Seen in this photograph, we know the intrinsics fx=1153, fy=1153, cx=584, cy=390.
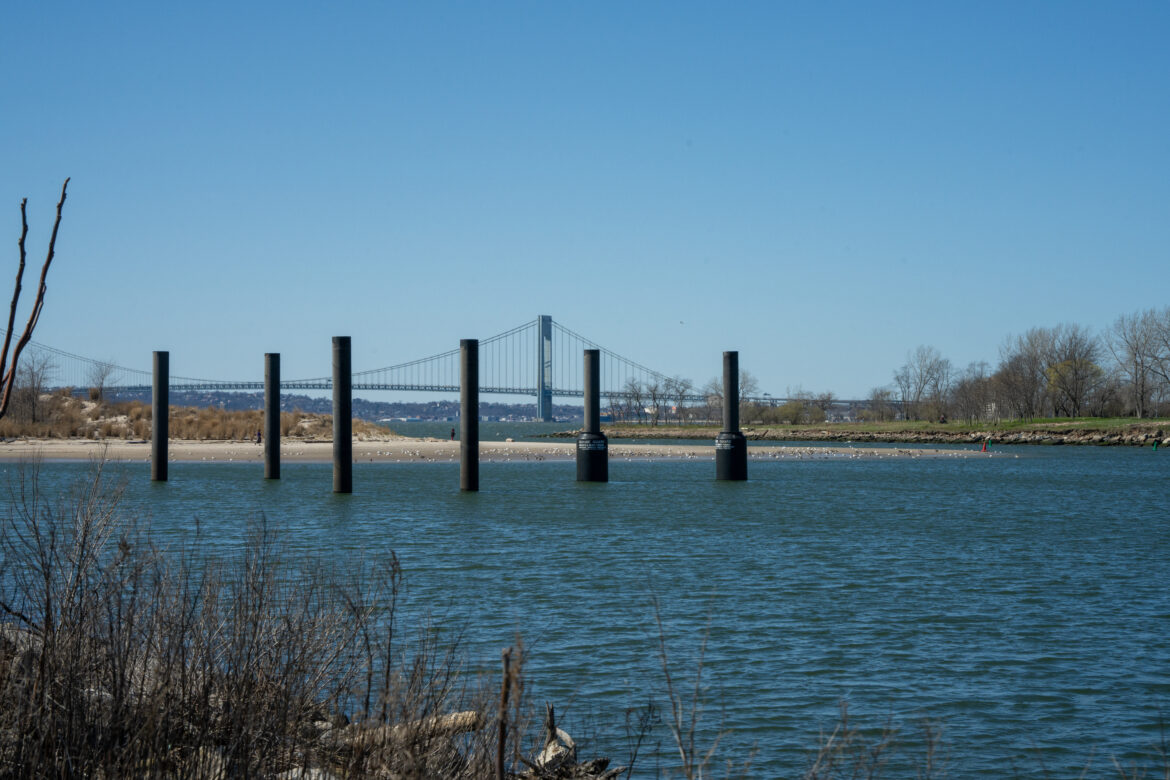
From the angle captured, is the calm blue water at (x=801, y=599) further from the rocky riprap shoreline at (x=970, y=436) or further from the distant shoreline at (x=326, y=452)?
A: the rocky riprap shoreline at (x=970, y=436)

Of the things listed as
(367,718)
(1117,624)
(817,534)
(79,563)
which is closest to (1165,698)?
(1117,624)

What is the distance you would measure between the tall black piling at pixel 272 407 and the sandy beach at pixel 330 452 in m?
9.40

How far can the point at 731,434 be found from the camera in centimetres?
3641

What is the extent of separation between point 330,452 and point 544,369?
4059 inches

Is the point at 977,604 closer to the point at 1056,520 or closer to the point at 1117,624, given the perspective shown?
the point at 1117,624

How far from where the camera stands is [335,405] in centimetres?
2886

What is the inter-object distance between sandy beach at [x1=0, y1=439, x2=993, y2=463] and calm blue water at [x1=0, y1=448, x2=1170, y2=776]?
1582 centimetres

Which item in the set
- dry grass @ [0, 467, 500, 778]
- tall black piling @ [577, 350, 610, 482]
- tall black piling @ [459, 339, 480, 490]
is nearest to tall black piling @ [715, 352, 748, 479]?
tall black piling @ [577, 350, 610, 482]

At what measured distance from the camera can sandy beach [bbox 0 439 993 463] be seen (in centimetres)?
4979

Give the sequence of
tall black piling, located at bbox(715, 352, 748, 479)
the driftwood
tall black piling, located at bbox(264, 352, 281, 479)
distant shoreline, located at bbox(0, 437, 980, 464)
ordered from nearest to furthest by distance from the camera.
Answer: the driftwood < tall black piling, located at bbox(264, 352, 281, 479) < tall black piling, located at bbox(715, 352, 748, 479) < distant shoreline, located at bbox(0, 437, 980, 464)

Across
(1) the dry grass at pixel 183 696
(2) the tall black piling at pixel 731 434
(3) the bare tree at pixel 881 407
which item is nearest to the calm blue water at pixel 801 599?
(1) the dry grass at pixel 183 696

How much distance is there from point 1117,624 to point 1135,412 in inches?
3862

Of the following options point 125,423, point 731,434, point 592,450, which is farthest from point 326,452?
point 731,434

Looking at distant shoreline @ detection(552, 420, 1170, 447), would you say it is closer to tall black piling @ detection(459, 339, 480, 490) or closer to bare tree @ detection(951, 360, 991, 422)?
bare tree @ detection(951, 360, 991, 422)
